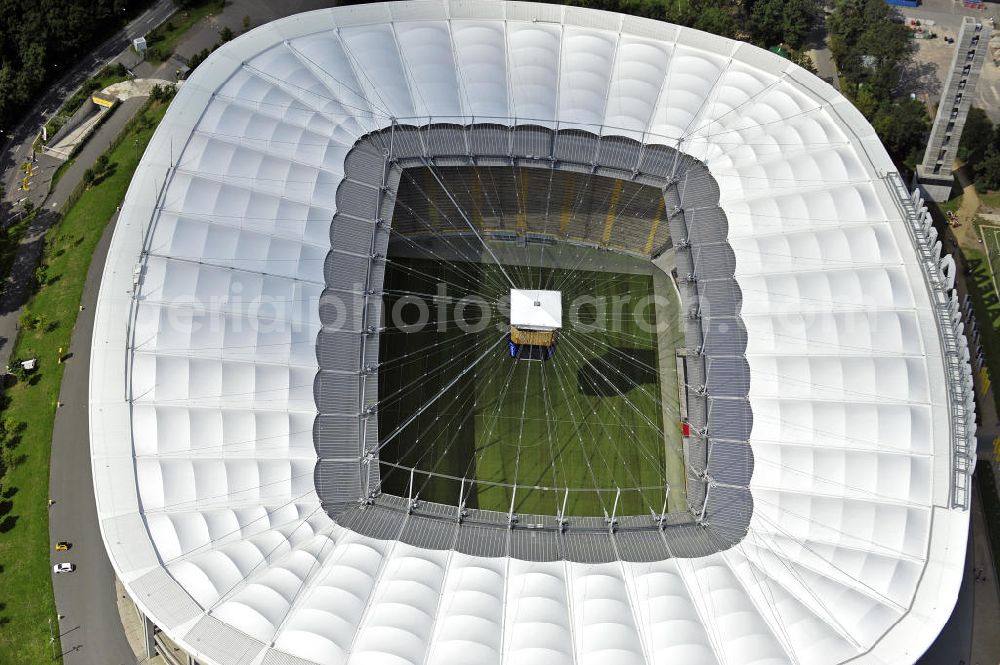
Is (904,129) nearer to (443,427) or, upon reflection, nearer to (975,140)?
(975,140)

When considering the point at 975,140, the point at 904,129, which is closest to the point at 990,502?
the point at 904,129

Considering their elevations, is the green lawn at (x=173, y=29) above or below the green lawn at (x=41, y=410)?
above

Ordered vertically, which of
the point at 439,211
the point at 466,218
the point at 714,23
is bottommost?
the point at 466,218

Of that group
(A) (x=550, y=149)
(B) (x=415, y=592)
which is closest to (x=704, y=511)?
(B) (x=415, y=592)

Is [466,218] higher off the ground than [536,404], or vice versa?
[466,218]

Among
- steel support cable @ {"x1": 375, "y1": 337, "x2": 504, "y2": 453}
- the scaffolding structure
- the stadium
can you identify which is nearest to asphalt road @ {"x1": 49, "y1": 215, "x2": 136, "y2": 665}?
the stadium

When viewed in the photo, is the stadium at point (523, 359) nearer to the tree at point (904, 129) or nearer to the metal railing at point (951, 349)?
the metal railing at point (951, 349)

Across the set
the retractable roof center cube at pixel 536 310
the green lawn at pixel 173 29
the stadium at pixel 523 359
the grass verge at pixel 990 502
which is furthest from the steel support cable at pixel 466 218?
the grass verge at pixel 990 502
